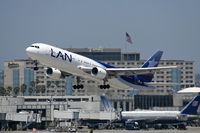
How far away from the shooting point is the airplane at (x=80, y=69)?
11300 cm

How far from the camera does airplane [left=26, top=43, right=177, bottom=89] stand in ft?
371

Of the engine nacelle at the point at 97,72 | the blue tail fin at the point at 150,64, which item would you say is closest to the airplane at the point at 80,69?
the engine nacelle at the point at 97,72

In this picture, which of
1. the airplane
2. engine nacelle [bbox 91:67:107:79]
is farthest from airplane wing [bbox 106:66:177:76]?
engine nacelle [bbox 91:67:107:79]

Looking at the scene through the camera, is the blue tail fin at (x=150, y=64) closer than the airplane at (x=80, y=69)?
No

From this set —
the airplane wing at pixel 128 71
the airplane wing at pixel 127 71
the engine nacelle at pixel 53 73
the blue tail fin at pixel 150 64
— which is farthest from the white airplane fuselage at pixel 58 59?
the blue tail fin at pixel 150 64

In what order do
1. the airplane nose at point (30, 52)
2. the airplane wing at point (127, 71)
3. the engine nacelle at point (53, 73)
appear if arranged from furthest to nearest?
the airplane wing at point (127, 71), the engine nacelle at point (53, 73), the airplane nose at point (30, 52)

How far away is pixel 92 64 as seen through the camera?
121 meters

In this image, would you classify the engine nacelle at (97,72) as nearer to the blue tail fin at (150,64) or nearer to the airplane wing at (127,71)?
the airplane wing at (127,71)

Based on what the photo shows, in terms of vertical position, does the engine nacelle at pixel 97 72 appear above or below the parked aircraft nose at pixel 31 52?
below

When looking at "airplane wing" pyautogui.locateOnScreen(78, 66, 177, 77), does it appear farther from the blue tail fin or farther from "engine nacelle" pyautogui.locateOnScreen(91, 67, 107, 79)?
the blue tail fin

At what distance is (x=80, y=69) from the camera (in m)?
116

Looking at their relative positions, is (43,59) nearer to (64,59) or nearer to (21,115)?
(64,59)

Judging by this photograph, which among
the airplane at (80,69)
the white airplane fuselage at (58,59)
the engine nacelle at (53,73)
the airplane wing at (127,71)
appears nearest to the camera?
the white airplane fuselage at (58,59)

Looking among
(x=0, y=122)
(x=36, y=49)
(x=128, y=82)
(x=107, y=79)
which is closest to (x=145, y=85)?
(x=128, y=82)
